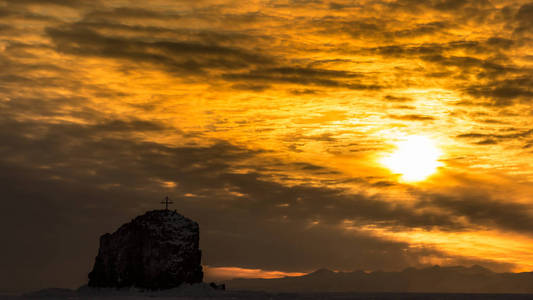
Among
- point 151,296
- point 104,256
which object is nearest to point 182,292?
point 151,296

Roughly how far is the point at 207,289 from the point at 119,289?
24.1 metres

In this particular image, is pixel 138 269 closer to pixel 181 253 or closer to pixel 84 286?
pixel 181 253

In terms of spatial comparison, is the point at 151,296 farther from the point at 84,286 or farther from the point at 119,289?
the point at 84,286

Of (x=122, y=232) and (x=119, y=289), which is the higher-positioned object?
(x=122, y=232)

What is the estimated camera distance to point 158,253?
173250 millimetres

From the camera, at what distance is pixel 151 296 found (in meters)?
169

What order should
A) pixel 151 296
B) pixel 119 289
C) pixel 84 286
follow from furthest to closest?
1. pixel 84 286
2. pixel 119 289
3. pixel 151 296

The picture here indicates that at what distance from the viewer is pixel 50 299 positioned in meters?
186

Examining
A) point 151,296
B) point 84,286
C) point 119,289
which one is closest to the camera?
point 151,296

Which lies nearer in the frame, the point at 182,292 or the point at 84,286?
the point at 182,292

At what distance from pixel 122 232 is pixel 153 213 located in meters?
15.5

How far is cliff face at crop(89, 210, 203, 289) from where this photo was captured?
172875mm

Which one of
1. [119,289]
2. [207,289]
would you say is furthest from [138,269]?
[207,289]

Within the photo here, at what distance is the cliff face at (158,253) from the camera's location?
567ft
